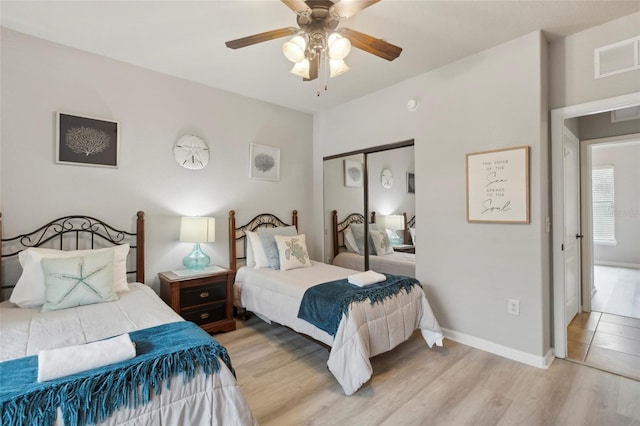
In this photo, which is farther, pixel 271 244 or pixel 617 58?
pixel 271 244

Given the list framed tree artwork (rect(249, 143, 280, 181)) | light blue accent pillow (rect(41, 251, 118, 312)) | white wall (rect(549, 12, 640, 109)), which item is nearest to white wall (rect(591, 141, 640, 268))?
white wall (rect(549, 12, 640, 109))

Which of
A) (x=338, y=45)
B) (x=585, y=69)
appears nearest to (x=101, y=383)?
(x=338, y=45)

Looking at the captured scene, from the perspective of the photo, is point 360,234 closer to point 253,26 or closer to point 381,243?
point 381,243

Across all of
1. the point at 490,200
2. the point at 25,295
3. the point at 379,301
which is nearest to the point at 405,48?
the point at 490,200

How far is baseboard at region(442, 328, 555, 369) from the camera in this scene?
2459 mm

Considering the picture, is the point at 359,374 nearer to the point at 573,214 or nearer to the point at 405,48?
the point at 405,48

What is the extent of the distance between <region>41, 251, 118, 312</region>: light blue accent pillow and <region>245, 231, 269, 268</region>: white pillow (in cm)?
145

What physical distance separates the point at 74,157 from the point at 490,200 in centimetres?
368

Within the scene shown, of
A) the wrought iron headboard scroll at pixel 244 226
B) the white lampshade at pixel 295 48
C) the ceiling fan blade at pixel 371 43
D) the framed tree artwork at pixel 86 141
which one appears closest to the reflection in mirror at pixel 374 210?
the wrought iron headboard scroll at pixel 244 226

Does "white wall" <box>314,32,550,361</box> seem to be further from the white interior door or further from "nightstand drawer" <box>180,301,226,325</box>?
"nightstand drawer" <box>180,301,226,325</box>

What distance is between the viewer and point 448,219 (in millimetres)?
3012

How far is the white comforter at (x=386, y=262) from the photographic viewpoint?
3398 millimetres

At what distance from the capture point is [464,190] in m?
2.90

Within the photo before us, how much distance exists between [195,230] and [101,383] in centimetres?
197
